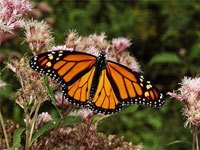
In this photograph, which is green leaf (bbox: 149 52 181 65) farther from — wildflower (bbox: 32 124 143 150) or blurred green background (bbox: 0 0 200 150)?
wildflower (bbox: 32 124 143 150)

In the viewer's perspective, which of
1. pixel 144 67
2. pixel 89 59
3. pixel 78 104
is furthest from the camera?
pixel 144 67

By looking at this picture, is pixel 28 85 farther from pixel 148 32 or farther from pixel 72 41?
pixel 148 32

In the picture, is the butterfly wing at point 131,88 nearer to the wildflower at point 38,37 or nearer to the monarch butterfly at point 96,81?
the monarch butterfly at point 96,81

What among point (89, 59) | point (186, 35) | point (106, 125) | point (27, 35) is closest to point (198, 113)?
point (89, 59)

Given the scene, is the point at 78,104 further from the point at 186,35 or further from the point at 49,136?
the point at 186,35

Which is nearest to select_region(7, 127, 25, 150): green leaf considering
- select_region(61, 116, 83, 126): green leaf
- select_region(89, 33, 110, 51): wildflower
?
select_region(61, 116, 83, 126): green leaf

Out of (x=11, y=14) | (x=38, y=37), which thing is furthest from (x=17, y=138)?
(x=11, y=14)
